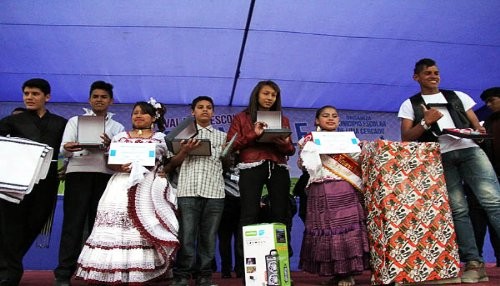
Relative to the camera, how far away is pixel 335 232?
117 inches

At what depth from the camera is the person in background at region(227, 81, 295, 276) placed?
301cm

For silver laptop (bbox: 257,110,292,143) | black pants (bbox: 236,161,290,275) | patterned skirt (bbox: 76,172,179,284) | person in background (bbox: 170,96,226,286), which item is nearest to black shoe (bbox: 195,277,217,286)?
person in background (bbox: 170,96,226,286)

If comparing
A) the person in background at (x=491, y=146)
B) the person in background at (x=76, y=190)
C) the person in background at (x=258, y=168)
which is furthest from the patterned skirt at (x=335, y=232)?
the person in background at (x=76, y=190)

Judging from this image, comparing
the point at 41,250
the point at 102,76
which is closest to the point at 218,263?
the point at 41,250

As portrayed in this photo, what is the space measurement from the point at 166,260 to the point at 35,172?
0.98 m

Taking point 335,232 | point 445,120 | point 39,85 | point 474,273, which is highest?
point 39,85

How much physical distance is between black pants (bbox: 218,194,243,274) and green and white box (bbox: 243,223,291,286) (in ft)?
6.27

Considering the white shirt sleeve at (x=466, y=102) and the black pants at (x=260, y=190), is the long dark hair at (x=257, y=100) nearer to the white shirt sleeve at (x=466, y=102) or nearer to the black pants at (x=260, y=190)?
the black pants at (x=260, y=190)

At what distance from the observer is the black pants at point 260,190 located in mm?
3000

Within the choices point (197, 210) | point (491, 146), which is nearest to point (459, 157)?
point (491, 146)

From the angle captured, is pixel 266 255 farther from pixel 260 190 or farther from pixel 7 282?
pixel 7 282

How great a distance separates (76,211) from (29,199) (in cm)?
35

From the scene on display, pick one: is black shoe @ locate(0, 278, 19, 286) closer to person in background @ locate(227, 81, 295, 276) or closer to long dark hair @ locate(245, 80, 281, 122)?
person in background @ locate(227, 81, 295, 276)

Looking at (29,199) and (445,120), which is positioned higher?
(445,120)
